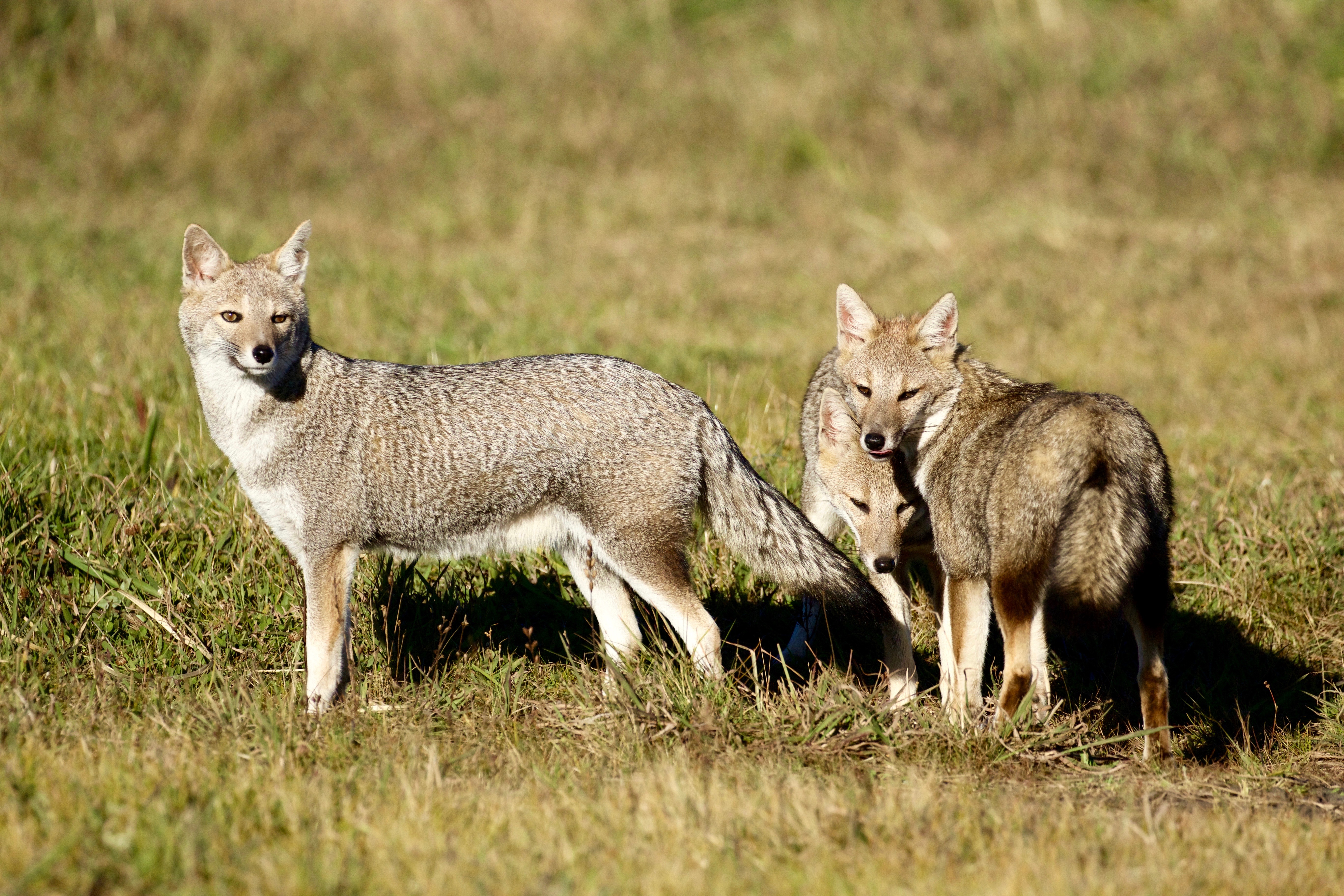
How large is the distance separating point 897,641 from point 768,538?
79 cm

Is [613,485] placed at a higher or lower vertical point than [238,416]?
lower

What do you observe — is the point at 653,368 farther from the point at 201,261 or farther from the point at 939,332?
the point at 201,261

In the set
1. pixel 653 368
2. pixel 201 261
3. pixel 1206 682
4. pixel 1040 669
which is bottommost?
Result: pixel 1206 682

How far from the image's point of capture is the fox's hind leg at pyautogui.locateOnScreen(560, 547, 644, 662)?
5.07 metres

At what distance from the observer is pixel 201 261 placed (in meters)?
4.89

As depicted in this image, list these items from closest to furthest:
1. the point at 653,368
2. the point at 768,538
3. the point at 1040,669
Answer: the point at 768,538, the point at 1040,669, the point at 653,368

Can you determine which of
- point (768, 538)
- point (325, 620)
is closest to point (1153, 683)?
point (768, 538)

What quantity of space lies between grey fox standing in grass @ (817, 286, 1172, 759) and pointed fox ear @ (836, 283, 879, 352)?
1.13 ft

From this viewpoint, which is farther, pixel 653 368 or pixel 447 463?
pixel 653 368

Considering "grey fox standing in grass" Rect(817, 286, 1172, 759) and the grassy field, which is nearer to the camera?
the grassy field

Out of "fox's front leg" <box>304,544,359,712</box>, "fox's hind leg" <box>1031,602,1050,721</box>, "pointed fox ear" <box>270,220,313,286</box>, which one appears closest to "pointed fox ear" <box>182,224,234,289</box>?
"pointed fox ear" <box>270,220,313,286</box>

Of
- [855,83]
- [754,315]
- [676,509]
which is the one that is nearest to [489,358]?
[754,315]

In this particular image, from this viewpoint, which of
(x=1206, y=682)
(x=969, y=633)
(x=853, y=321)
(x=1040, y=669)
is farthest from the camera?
(x=853, y=321)

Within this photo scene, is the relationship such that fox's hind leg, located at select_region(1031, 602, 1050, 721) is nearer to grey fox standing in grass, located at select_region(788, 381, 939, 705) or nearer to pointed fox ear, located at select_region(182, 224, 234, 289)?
grey fox standing in grass, located at select_region(788, 381, 939, 705)
